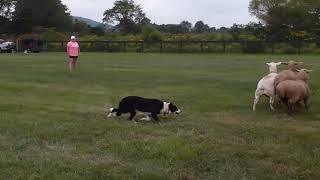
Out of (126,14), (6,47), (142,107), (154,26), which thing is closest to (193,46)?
(6,47)

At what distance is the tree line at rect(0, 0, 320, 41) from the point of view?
235 ft

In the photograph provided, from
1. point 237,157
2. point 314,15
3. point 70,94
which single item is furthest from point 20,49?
point 237,157

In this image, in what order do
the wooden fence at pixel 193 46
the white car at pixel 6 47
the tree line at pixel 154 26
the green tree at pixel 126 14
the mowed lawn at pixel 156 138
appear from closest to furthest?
the mowed lawn at pixel 156 138, the wooden fence at pixel 193 46, the white car at pixel 6 47, the tree line at pixel 154 26, the green tree at pixel 126 14

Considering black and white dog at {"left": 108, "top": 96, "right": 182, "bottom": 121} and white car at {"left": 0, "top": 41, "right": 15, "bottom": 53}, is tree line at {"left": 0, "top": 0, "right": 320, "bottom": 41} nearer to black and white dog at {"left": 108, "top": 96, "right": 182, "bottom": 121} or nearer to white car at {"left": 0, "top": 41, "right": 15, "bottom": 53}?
white car at {"left": 0, "top": 41, "right": 15, "bottom": 53}

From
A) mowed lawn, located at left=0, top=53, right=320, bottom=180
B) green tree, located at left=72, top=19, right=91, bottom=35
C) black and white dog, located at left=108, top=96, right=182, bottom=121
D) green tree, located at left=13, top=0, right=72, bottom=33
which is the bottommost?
mowed lawn, located at left=0, top=53, right=320, bottom=180

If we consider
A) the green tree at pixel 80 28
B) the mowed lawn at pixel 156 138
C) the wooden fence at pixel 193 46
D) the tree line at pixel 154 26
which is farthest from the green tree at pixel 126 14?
the mowed lawn at pixel 156 138

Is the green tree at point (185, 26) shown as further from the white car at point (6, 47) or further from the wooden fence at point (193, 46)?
the white car at point (6, 47)

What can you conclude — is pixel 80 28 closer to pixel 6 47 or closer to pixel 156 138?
pixel 6 47

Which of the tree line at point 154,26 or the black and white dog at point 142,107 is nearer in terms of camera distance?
the black and white dog at point 142,107

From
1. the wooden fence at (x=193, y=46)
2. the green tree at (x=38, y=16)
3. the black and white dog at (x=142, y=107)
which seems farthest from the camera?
the green tree at (x=38, y=16)

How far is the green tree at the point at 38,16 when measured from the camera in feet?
312

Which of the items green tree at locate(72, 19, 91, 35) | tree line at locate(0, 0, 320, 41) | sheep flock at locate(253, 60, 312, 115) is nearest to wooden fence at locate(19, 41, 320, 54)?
tree line at locate(0, 0, 320, 41)

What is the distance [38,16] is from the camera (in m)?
95.6

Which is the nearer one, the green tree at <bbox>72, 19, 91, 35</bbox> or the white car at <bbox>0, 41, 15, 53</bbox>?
the white car at <bbox>0, 41, 15, 53</bbox>
